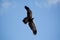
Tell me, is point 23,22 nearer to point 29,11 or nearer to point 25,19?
point 25,19

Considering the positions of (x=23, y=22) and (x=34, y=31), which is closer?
(x=23, y=22)

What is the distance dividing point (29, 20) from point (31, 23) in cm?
93

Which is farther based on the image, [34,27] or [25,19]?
[34,27]

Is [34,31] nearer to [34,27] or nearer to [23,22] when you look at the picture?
[34,27]

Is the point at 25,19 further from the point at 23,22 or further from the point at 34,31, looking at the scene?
the point at 34,31

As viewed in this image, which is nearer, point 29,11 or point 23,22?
point 23,22

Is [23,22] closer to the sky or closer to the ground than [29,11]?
closer to the ground

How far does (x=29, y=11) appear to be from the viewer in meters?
35.5

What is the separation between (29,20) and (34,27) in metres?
1.81

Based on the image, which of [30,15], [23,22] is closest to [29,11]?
[30,15]

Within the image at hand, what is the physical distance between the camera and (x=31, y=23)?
35.5 m

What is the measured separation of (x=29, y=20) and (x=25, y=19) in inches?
49.1

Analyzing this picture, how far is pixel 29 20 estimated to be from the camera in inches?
1366

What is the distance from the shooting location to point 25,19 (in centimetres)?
3356
